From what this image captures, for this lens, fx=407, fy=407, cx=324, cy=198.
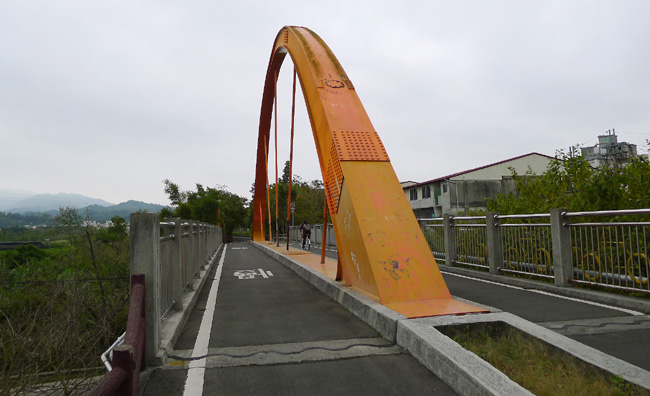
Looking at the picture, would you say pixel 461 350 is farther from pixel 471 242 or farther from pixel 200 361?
pixel 471 242

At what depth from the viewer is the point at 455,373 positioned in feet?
10.0

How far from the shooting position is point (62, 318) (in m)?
4.31

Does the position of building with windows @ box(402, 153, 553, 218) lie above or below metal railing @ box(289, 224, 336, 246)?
above

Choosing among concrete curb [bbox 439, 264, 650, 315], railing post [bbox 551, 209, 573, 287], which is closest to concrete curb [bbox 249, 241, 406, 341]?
concrete curb [bbox 439, 264, 650, 315]

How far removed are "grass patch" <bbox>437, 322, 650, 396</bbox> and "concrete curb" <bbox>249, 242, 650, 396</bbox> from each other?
6 cm

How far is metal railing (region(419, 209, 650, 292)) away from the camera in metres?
5.91

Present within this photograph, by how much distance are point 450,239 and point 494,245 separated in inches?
81.3

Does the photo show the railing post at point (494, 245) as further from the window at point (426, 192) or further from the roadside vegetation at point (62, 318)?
the window at point (426, 192)

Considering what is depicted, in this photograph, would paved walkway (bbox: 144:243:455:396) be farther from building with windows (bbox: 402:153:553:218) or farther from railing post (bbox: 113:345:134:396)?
building with windows (bbox: 402:153:553:218)

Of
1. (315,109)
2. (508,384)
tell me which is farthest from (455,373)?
(315,109)

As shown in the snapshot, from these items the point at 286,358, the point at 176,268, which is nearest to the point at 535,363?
the point at 286,358

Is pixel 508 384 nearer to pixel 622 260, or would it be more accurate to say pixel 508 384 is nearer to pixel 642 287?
pixel 642 287

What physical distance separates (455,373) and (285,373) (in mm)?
1382

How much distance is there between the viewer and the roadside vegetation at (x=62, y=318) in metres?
3.21
